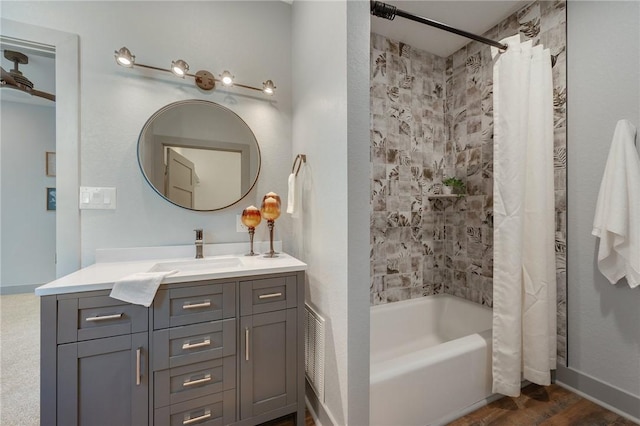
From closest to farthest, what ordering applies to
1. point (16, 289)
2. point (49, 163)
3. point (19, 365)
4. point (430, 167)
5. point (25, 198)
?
point (19, 365) → point (430, 167) → point (16, 289) → point (25, 198) → point (49, 163)

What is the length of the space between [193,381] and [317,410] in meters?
0.72

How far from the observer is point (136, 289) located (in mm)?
1058

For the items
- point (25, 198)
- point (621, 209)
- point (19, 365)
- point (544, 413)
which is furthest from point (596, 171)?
point (25, 198)

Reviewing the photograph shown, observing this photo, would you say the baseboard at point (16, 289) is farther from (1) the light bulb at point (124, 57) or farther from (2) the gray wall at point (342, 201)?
(2) the gray wall at point (342, 201)

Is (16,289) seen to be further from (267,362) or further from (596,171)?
(596,171)

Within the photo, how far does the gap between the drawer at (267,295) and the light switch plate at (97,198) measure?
102cm

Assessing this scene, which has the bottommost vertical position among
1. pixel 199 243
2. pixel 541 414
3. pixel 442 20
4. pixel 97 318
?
pixel 541 414

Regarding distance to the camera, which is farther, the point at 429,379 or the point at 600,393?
the point at 600,393

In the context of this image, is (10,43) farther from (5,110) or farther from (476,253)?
(476,253)

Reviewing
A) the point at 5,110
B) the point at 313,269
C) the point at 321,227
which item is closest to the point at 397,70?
the point at 321,227

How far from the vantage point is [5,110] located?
3.15 meters

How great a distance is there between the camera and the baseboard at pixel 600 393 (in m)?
1.37

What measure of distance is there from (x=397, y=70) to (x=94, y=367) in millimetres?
2823

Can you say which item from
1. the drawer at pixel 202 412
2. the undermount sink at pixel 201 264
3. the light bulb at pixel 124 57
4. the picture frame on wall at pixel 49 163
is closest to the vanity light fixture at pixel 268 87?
the light bulb at pixel 124 57
